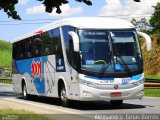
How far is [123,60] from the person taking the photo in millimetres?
16266

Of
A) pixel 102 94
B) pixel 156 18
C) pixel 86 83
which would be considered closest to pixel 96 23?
pixel 86 83

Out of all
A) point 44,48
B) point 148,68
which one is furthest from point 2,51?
point 44,48

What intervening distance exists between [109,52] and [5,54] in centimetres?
10531

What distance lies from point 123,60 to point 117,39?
0.76 m

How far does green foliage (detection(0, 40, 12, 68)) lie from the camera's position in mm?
108500

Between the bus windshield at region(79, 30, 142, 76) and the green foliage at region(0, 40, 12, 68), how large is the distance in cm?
8479

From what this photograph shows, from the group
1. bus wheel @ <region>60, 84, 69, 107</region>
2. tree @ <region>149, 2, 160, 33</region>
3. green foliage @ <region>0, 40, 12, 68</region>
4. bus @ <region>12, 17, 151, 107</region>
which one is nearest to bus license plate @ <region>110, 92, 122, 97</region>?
bus @ <region>12, 17, 151, 107</region>

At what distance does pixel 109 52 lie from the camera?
637 inches

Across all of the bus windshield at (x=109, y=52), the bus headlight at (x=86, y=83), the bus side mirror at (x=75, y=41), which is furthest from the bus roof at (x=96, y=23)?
the bus headlight at (x=86, y=83)

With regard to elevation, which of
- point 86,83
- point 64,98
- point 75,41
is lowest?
point 64,98

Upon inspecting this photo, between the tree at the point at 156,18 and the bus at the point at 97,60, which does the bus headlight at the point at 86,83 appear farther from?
the tree at the point at 156,18

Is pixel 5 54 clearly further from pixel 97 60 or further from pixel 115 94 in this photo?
pixel 115 94

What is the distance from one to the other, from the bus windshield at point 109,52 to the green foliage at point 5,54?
8479cm

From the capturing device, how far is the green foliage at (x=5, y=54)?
356 feet
